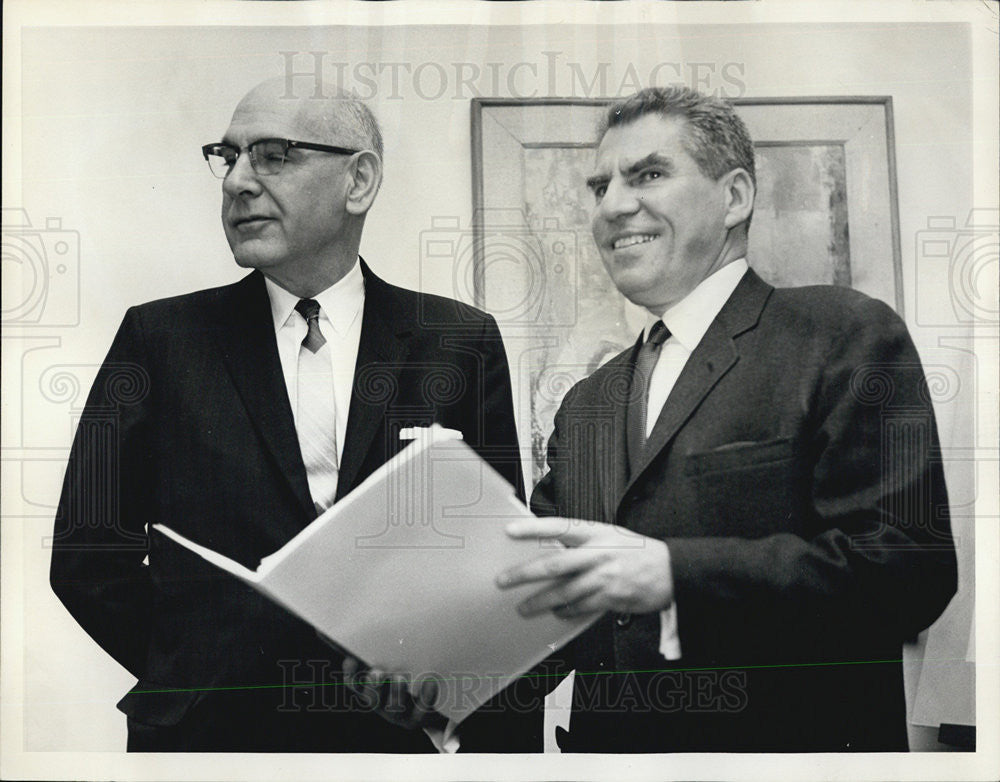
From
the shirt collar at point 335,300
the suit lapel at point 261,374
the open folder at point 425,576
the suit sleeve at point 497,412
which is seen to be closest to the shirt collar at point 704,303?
the suit sleeve at point 497,412

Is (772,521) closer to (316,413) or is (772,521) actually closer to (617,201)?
(617,201)

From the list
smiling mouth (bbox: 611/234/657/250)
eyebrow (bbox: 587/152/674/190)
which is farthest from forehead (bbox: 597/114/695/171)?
smiling mouth (bbox: 611/234/657/250)

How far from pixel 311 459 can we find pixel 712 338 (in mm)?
745

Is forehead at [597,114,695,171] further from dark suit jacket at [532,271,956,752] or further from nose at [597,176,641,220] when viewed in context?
dark suit jacket at [532,271,956,752]

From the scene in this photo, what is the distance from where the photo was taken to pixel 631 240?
6.53ft

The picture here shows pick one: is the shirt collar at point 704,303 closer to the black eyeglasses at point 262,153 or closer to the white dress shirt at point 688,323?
the white dress shirt at point 688,323

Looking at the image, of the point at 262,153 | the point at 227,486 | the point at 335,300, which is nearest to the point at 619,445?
the point at 335,300

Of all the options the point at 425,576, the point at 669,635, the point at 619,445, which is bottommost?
the point at 669,635

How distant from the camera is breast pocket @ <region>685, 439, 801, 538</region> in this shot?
1.90 metres

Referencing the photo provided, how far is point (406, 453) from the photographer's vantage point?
1957mm

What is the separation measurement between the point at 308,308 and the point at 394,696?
0.71m

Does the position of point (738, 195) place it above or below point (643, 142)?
below

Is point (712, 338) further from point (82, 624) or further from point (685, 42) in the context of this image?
point (82, 624)

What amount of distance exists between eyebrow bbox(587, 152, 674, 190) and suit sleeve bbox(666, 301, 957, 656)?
41 cm
